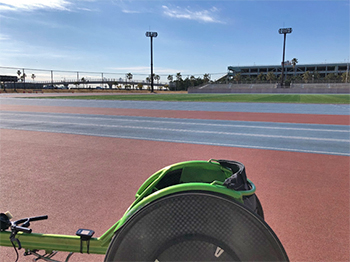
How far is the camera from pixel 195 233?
1375 mm

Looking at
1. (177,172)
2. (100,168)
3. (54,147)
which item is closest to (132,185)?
(100,168)

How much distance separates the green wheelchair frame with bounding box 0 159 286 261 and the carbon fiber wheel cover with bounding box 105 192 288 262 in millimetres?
66

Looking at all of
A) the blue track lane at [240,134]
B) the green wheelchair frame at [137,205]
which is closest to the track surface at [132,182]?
the blue track lane at [240,134]

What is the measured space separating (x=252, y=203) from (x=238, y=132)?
7.40m

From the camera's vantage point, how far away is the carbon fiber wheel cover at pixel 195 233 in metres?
1.33

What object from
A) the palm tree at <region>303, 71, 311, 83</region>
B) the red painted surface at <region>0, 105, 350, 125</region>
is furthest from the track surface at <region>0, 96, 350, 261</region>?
the palm tree at <region>303, 71, 311, 83</region>

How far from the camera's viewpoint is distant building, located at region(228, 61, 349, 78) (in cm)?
10412

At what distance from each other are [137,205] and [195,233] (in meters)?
0.38

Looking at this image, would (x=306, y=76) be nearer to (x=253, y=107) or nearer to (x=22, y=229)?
(x=253, y=107)

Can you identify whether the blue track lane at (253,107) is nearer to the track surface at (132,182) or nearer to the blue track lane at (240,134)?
the blue track lane at (240,134)

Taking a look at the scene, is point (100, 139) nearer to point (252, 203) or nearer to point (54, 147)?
point (54, 147)

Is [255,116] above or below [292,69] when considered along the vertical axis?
below

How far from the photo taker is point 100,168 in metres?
5.00

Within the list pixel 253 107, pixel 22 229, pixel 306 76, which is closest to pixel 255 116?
pixel 253 107
